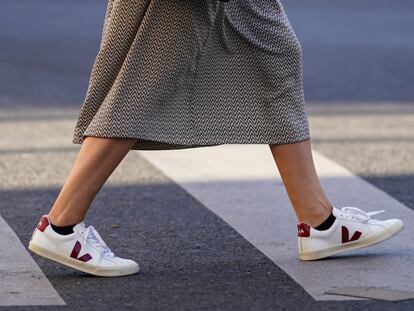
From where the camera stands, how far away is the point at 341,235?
4.57m

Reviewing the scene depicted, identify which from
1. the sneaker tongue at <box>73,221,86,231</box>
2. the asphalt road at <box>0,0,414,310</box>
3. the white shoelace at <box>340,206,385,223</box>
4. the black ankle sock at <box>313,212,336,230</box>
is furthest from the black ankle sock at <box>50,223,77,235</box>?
the white shoelace at <box>340,206,385,223</box>

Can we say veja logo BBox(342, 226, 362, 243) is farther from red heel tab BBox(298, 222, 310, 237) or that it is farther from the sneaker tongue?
the sneaker tongue

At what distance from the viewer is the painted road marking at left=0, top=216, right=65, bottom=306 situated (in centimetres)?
403

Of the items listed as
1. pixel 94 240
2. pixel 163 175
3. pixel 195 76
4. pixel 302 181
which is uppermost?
pixel 195 76

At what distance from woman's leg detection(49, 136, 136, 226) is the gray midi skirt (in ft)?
0.15

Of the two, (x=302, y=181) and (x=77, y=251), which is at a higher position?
(x=302, y=181)

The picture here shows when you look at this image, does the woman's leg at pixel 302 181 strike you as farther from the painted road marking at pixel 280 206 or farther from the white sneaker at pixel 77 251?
the white sneaker at pixel 77 251

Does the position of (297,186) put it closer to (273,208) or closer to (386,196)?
(273,208)

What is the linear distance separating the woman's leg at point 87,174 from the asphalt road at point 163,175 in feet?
0.73

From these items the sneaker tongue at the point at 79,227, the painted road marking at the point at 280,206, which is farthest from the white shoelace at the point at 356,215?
the sneaker tongue at the point at 79,227

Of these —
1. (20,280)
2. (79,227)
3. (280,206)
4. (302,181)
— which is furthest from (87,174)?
(280,206)

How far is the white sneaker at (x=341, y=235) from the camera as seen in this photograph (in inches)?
179

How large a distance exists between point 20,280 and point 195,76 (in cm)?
91

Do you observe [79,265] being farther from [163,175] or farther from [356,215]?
[163,175]
